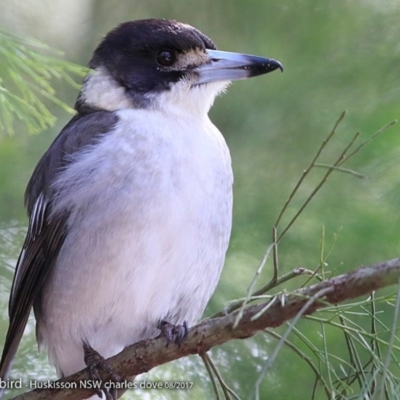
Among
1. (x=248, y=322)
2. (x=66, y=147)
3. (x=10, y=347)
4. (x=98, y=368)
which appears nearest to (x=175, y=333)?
(x=98, y=368)

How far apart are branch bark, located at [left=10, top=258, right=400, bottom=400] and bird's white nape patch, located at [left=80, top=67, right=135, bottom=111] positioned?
91 cm

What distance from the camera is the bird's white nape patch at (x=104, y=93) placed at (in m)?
2.95

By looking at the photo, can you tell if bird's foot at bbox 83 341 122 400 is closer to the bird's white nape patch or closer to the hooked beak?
the bird's white nape patch

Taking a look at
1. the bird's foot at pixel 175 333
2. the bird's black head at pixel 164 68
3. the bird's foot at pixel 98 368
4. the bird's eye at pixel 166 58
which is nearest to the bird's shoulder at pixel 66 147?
the bird's black head at pixel 164 68

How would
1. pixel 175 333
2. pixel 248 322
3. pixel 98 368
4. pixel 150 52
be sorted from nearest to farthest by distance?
1. pixel 248 322
2. pixel 175 333
3. pixel 98 368
4. pixel 150 52

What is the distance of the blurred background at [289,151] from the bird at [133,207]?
32 centimetres

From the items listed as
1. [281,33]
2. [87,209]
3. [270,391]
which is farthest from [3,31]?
[281,33]

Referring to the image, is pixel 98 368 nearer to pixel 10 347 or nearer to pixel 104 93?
pixel 10 347

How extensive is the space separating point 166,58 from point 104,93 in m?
0.24

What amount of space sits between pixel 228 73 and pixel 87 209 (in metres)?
0.64

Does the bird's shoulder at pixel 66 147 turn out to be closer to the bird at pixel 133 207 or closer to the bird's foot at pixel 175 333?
the bird at pixel 133 207

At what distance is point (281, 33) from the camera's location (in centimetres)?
362

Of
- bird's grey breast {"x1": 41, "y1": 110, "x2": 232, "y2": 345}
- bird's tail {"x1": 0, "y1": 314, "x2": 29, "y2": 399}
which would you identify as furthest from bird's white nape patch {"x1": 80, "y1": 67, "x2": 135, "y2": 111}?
bird's tail {"x1": 0, "y1": 314, "x2": 29, "y2": 399}

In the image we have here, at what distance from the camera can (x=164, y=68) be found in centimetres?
292
